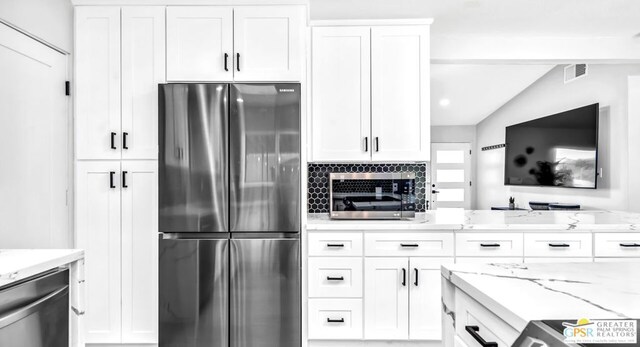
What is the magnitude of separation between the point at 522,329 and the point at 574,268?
1.81 ft

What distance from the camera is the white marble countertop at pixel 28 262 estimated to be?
3.73ft

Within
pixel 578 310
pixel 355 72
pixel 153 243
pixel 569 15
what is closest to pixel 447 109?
pixel 569 15

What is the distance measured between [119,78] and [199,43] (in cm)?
58

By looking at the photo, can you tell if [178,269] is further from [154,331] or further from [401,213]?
[401,213]

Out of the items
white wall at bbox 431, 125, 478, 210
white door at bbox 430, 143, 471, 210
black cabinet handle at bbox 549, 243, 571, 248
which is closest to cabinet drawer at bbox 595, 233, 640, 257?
black cabinet handle at bbox 549, 243, 571, 248

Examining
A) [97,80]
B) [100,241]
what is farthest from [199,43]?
[100,241]

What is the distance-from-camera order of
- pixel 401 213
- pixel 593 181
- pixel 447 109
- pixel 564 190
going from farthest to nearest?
pixel 447 109 < pixel 564 190 < pixel 593 181 < pixel 401 213

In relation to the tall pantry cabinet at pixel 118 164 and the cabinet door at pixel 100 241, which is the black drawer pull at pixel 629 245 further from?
the cabinet door at pixel 100 241

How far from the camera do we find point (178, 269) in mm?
2168

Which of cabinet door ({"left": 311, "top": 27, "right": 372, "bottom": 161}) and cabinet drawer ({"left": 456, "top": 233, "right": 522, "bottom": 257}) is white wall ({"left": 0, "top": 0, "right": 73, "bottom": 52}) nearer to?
cabinet door ({"left": 311, "top": 27, "right": 372, "bottom": 161})

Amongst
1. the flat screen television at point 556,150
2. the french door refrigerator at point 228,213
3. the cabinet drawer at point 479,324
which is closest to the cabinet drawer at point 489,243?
the french door refrigerator at point 228,213

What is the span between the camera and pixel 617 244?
2287 mm

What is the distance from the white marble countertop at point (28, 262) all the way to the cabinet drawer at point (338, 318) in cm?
141

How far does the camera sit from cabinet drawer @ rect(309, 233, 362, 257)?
2.29m
